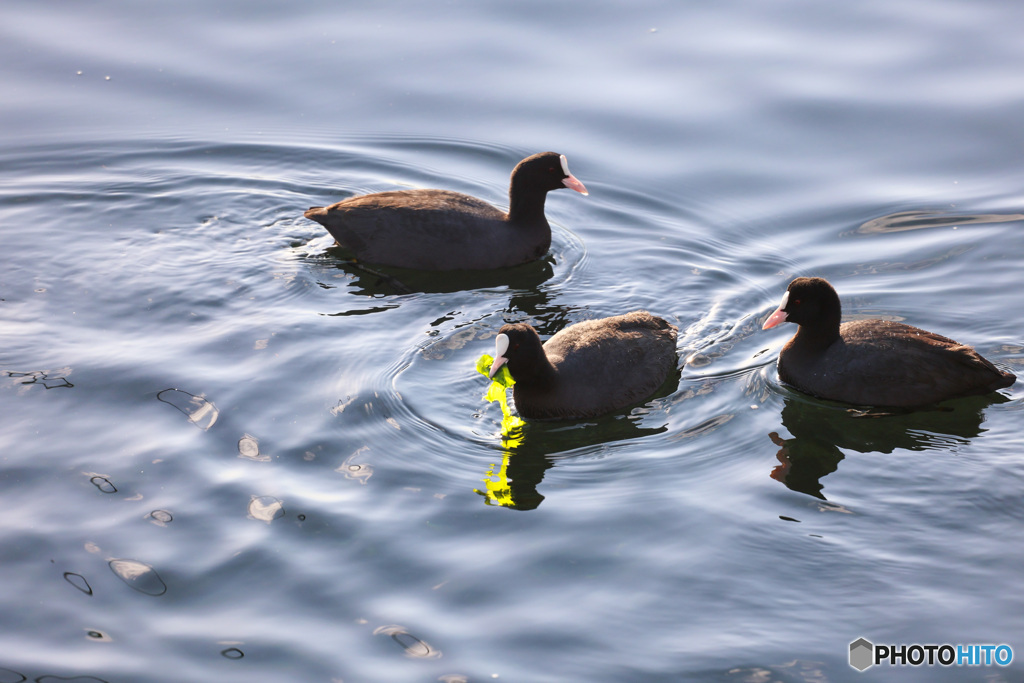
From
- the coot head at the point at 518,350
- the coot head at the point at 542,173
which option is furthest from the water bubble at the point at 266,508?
the coot head at the point at 542,173

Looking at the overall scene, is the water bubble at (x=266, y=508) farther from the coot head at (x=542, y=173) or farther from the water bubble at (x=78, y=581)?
the coot head at (x=542, y=173)

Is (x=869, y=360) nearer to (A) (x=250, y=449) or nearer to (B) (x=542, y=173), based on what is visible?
(B) (x=542, y=173)

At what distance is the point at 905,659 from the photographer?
5426mm

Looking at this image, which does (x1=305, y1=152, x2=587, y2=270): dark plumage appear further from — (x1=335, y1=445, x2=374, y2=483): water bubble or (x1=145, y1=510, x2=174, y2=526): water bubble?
(x1=145, y1=510, x2=174, y2=526): water bubble

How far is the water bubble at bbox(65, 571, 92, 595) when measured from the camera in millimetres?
5793

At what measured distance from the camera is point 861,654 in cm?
546

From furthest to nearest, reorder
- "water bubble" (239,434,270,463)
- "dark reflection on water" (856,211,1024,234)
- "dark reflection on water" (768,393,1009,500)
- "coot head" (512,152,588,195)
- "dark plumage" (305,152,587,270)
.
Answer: "dark reflection on water" (856,211,1024,234) < "coot head" (512,152,588,195) < "dark plumage" (305,152,587,270) < "dark reflection on water" (768,393,1009,500) < "water bubble" (239,434,270,463)

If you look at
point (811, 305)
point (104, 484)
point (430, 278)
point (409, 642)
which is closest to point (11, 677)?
point (104, 484)

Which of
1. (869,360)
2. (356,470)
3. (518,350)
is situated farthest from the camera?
(869,360)

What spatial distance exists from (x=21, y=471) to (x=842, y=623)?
5.13m

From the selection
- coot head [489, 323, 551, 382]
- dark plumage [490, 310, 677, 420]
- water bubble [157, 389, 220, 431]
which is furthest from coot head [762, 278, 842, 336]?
water bubble [157, 389, 220, 431]

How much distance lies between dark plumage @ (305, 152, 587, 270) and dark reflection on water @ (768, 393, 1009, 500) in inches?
124

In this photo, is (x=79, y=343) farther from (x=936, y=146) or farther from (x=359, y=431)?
(x=936, y=146)

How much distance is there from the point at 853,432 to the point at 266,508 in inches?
160
